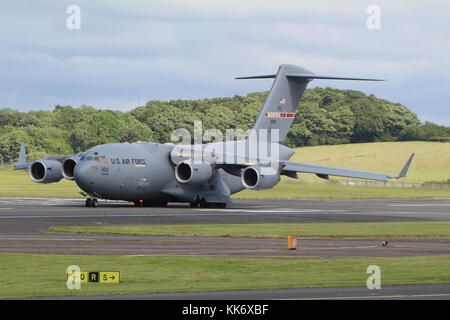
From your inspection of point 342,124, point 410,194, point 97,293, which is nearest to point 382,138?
point 342,124

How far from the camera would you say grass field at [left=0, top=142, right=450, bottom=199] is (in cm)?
9162

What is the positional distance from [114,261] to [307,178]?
92.1 metres

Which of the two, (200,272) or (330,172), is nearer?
(200,272)

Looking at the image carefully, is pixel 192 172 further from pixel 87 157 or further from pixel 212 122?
pixel 212 122

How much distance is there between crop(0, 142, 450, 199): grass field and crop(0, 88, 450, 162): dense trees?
8.36 metres

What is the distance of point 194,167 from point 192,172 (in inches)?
15.3

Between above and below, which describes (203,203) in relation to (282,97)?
below

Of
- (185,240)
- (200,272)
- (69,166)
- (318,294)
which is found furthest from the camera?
(69,166)

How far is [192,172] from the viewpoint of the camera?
2554 inches

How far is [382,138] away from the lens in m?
176

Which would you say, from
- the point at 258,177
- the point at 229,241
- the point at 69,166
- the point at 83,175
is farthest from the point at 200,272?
the point at 69,166

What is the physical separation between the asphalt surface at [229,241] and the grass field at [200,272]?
135cm

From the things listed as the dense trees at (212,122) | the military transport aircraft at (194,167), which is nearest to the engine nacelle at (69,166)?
the military transport aircraft at (194,167)

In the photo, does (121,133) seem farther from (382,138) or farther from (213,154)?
(213,154)
